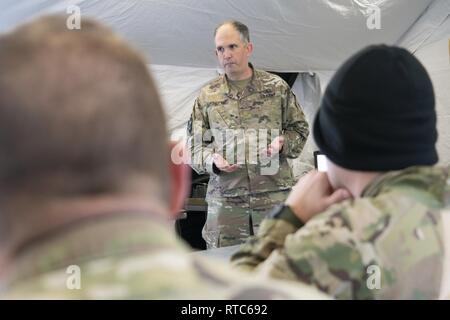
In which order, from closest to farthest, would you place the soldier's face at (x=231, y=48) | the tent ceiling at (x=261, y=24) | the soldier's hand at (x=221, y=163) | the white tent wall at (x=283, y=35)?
1. the soldier's hand at (x=221, y=163)
2. the soldier's face at (x=231, y=48)
3. the tent ceiling at (x=261, y=24)
4. the white tent wall at (x=283, y=35)

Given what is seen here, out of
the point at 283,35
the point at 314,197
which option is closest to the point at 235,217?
the point at 314,197

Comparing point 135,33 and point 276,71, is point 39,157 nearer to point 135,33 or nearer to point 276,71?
point 135,33

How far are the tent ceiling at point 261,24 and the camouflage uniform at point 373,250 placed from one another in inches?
91.3

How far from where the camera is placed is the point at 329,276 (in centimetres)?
67

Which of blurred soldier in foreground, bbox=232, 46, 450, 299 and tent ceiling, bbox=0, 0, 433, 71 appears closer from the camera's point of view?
blurred soldier in foreground, bbox=232, 46, 450, 299

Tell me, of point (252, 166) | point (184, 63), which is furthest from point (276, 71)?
point (252, 166)

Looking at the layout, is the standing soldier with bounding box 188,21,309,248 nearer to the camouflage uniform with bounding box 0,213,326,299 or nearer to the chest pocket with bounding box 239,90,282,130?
the chest pocket with bounding box 239,90,282,130

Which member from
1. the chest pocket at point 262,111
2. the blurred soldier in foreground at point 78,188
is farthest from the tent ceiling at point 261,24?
the blurred soldier in foreground at point 78,188

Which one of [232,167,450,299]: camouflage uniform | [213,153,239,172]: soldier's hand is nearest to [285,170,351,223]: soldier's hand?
[232,167,450,299]: camouflage uniform

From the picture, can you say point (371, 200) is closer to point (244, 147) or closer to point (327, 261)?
point (327, 261)

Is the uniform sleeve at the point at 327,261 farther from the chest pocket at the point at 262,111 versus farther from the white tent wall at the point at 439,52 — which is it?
the white tent wall at the point at 439,52

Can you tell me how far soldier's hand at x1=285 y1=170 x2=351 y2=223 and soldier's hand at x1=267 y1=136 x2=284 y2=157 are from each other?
1.12 metres

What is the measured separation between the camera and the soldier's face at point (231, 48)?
2.14 meters

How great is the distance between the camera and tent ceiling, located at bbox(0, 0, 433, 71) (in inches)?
121
